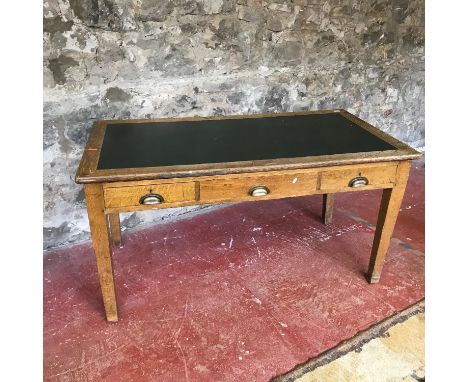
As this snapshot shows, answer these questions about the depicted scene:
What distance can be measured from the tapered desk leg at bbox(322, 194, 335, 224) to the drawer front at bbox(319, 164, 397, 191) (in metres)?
0.97

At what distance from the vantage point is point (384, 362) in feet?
6.67

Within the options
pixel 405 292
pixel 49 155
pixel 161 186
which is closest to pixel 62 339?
pixel 161 186

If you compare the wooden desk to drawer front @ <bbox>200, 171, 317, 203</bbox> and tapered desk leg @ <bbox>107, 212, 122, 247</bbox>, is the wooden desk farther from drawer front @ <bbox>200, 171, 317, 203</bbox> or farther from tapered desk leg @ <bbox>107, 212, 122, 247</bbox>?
tapered desk leg @ <bbox>107, 212, 122, 247</bbox>

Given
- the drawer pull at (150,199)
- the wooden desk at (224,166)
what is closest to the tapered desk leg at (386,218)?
the wooden desk at (224,166)

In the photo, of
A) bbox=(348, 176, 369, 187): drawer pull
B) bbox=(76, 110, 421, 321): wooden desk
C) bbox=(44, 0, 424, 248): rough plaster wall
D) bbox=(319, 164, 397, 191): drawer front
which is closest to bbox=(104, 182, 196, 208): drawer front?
bbox=(76, 110, 421, 321): wooden desk

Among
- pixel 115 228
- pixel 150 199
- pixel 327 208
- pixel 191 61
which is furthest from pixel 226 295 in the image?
pixel 191 61

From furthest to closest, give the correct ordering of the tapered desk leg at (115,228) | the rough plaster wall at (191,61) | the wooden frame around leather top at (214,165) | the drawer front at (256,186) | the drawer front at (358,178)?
the tapered desk leg at (115,228) → the rough plaster wall at (191,61) → the drawer front at (358,178) → the drawer front at (256,186) → the wooden frame around leather top at (214,165)

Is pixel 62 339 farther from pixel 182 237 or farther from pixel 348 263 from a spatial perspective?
pixel 348 263

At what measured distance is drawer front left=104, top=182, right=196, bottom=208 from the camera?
1.91m

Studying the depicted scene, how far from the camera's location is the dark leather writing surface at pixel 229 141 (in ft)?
6.75

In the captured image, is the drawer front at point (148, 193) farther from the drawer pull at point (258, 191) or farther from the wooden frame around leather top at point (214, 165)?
the drawer pull at point (258, 191)

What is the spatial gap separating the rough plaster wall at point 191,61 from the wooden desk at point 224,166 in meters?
0.33

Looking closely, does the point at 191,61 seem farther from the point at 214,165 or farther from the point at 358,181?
the point at 358,181

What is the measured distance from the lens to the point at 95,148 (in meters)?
2.12
